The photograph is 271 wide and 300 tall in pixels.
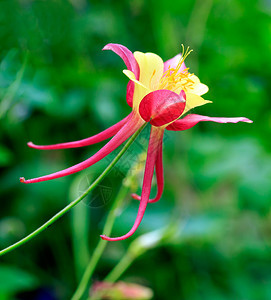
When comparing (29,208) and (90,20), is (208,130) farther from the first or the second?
(29,208)

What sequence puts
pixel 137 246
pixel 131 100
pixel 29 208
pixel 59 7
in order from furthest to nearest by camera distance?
1. pixel 59 7
2. pixel 29 208
3. pixel 137 246
4. pixel 131 100

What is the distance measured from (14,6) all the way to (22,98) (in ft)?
0.90

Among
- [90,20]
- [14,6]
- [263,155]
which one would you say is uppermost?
[90,20]

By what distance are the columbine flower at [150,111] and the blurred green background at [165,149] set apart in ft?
1.40

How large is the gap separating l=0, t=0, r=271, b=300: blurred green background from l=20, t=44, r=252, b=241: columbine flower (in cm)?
43

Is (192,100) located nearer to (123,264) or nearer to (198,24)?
(123,264)

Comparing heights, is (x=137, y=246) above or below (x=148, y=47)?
below

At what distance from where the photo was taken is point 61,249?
3.40 feet

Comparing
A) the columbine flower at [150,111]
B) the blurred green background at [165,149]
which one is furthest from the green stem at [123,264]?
the columbine flower at [150,111]

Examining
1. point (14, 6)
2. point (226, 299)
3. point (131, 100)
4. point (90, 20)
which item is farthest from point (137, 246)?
point (90, 20)

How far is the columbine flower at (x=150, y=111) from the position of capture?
0.36 meters

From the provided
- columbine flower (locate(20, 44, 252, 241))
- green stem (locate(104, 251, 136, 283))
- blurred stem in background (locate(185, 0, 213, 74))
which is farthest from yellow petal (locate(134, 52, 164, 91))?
blurred stem in background (locate(185, 0, 213, 74))

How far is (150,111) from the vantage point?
36 cm

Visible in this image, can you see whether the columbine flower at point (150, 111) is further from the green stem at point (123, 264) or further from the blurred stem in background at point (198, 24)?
the blurred stem in background at point (198, 24)
